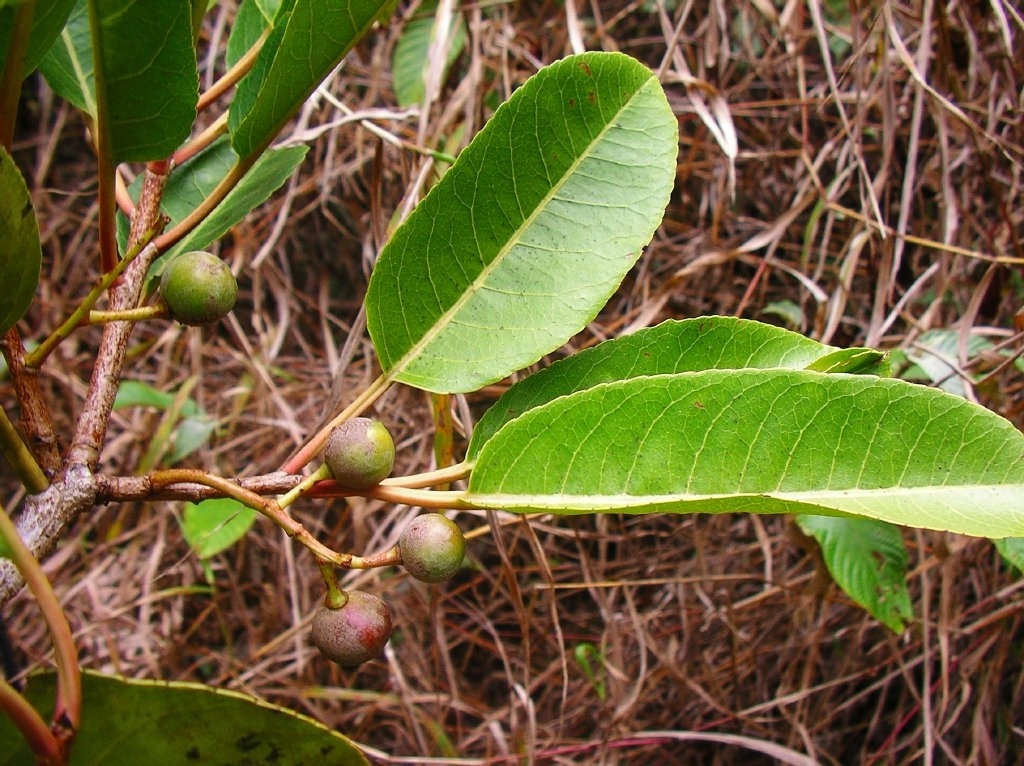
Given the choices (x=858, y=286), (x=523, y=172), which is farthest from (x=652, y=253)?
(x=523, y=172)

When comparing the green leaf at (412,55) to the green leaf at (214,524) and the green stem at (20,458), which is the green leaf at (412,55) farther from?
the green stem at (20,458)

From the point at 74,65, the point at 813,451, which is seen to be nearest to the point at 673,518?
the point at 813,451

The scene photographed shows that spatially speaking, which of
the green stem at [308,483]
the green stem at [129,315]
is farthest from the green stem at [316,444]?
the green stem at [129,315]

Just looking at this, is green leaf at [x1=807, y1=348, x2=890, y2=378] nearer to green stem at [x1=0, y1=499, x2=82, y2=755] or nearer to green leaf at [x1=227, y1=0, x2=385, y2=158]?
green leaf at [x1=227, y1=0, x2=385, y2=158]

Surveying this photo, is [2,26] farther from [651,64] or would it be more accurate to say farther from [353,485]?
[651,64]

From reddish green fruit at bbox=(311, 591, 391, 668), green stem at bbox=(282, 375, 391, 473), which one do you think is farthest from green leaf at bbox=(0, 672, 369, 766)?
green stem at bbox=(282, 375, 391, 473)
